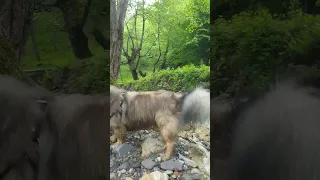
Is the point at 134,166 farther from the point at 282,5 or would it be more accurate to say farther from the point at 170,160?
the point at 282,5

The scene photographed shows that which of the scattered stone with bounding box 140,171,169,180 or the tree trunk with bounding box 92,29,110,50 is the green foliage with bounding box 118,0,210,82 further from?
the scattered stone with bounding box 140,171,169,180

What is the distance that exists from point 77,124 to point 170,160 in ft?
3.00

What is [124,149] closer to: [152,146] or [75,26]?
[152,146]

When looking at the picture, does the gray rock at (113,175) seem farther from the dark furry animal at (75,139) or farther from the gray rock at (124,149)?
the gray rock at (124,149)

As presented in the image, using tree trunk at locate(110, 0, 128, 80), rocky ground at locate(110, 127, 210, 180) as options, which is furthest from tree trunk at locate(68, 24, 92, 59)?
rocky ground at locate(110, 127, 210, 180)

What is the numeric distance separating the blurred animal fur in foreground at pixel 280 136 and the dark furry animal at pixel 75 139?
1.20 m

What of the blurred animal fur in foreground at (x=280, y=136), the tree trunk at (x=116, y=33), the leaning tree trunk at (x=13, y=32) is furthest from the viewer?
the tree trunk at (x=116, y=33)

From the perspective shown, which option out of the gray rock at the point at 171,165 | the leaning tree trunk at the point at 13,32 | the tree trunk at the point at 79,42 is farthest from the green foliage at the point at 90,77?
the gray rock at the point at 171,165

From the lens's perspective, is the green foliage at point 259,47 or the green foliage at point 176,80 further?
the green foliage at point 176,80

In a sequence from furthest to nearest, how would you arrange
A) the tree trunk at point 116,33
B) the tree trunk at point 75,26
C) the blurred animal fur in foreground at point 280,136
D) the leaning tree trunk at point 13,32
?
the tree trunk at point 116,33, the tree trunk at point 75,26, the leaning tree trunk at point 13,32, the blurred animal fur in foreground at point 280,136

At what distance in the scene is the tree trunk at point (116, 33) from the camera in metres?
3.01

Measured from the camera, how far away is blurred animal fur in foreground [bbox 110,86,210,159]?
295 centimetres

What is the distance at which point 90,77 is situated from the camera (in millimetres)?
2908

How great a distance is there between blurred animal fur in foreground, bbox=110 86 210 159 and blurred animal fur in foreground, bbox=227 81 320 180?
1.33ft
